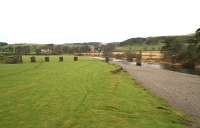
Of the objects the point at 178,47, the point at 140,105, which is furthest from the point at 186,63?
the point at 140,105

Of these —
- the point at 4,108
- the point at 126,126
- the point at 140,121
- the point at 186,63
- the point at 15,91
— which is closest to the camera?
the point at 126,126

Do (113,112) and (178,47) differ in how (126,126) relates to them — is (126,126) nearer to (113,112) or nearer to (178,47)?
(113,112)

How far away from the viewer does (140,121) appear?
1327cm

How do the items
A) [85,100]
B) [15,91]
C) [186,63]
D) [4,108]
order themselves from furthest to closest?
[186,63] < [15,91] < [85,100] < [4,108]

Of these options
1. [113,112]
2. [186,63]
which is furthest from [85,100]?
[186,63]

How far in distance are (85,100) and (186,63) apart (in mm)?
65982

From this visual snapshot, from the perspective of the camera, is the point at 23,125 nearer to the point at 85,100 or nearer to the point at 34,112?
the point at 34,112

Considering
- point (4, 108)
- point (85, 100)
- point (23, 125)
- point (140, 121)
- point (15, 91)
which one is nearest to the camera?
point (23, 125)

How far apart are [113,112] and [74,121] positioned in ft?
9.73

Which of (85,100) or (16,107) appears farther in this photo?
(85,100)

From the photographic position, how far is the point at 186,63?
3118 inches

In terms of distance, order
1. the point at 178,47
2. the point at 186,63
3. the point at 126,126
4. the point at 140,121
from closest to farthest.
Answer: the point at 126,126, the point at 140,121, the point at 186,63, the point at 178,47

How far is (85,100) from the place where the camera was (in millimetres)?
17328

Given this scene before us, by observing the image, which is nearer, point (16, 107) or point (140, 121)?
point (140, 121)
